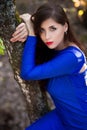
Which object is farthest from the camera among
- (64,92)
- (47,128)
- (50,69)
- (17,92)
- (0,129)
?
(17,92)

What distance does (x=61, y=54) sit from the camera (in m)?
2.95

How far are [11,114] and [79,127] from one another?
110 inches

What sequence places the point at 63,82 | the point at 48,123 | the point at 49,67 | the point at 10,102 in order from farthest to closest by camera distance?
the point at 10,102
the point at 48,123
the point at 63,82
the point at 49,67

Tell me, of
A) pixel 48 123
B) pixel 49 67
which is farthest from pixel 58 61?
pixel 48 123

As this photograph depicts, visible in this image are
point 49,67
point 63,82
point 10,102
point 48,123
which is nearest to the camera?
point 49,67

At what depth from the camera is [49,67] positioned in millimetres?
2869

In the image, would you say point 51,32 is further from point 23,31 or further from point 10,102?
point 10,102

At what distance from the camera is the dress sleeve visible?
287cm

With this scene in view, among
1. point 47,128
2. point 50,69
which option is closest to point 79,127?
point 47,128

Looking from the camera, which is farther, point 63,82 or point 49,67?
point 63,82

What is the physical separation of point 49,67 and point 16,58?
0.35 metres

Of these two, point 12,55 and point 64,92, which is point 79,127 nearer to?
point 64,92

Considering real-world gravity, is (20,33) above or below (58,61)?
above

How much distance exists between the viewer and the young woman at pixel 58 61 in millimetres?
2895
